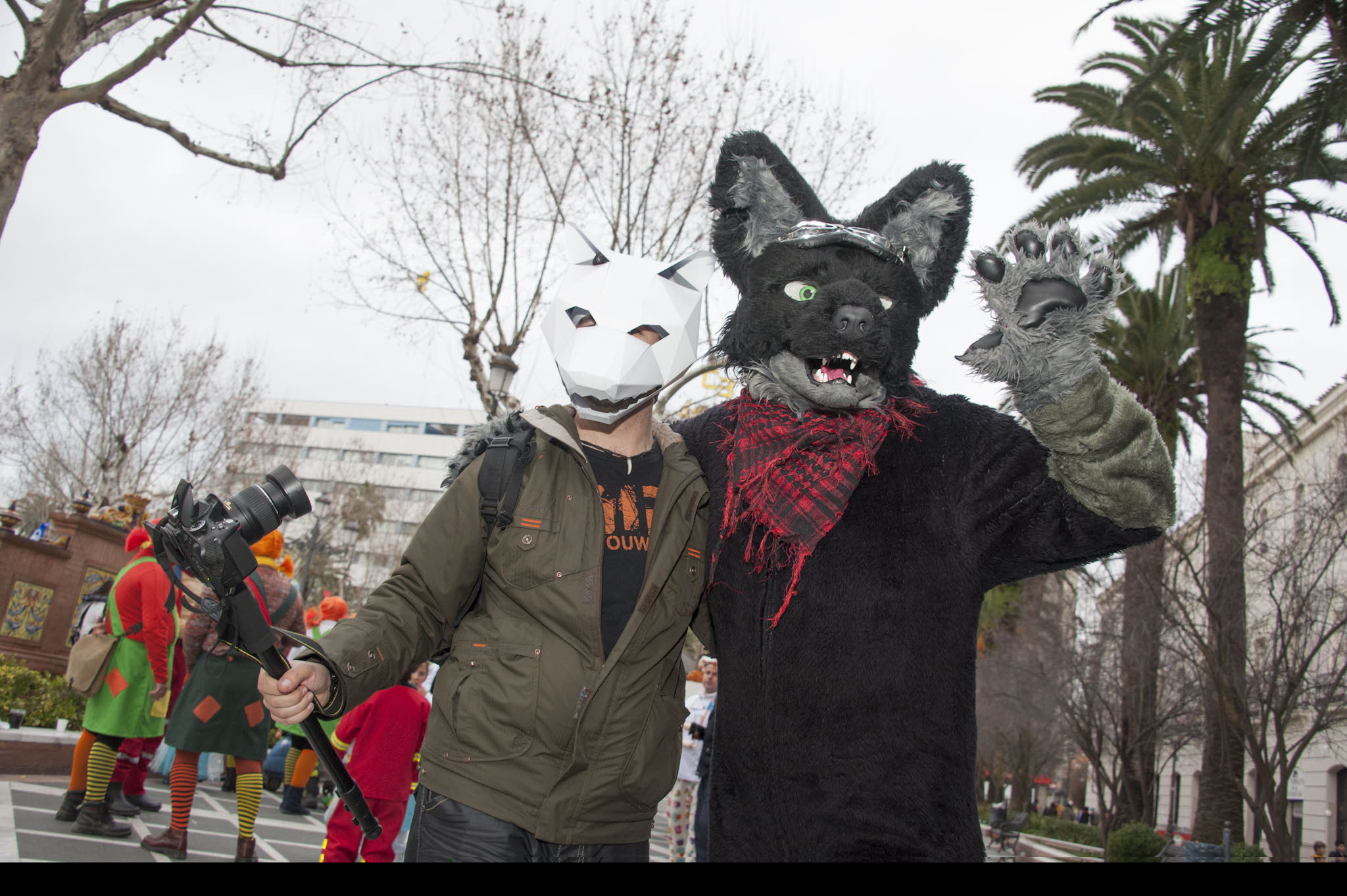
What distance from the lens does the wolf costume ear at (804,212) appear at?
3037 millimetres

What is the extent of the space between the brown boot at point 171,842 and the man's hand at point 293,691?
390 cm

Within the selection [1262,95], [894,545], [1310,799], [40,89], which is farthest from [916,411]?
[1310,799]

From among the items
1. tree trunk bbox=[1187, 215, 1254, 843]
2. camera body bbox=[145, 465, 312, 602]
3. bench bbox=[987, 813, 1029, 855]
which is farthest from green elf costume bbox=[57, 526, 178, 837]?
bench bbox=[987, 813, 1029, 855]

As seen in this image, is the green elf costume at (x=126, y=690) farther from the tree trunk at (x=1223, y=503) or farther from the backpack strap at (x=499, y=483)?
the tree trunk at (x=1223, y=503)

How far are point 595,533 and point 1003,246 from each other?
123 centimetres

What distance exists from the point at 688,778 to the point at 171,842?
4224 millimetres

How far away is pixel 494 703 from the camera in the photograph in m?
2.49

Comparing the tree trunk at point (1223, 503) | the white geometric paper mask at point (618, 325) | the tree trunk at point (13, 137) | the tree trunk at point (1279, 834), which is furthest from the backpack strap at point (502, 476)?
the tree trunk at point (1279, 834)

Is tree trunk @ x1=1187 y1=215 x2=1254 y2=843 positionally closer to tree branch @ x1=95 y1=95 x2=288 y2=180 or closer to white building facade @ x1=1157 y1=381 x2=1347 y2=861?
→ white building facade @ x1=1157 y1=381 x2=1347 y2=861

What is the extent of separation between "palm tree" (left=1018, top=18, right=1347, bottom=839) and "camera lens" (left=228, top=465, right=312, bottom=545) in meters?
12.2

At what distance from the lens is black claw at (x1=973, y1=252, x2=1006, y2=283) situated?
231 cm

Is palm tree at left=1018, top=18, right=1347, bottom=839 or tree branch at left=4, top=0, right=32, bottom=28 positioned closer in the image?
tree branch at left=4, top=0, right=32, bottom=28

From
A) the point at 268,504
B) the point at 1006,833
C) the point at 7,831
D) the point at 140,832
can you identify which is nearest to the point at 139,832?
the point at 140,832

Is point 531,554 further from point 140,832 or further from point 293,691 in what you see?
point 140,832
